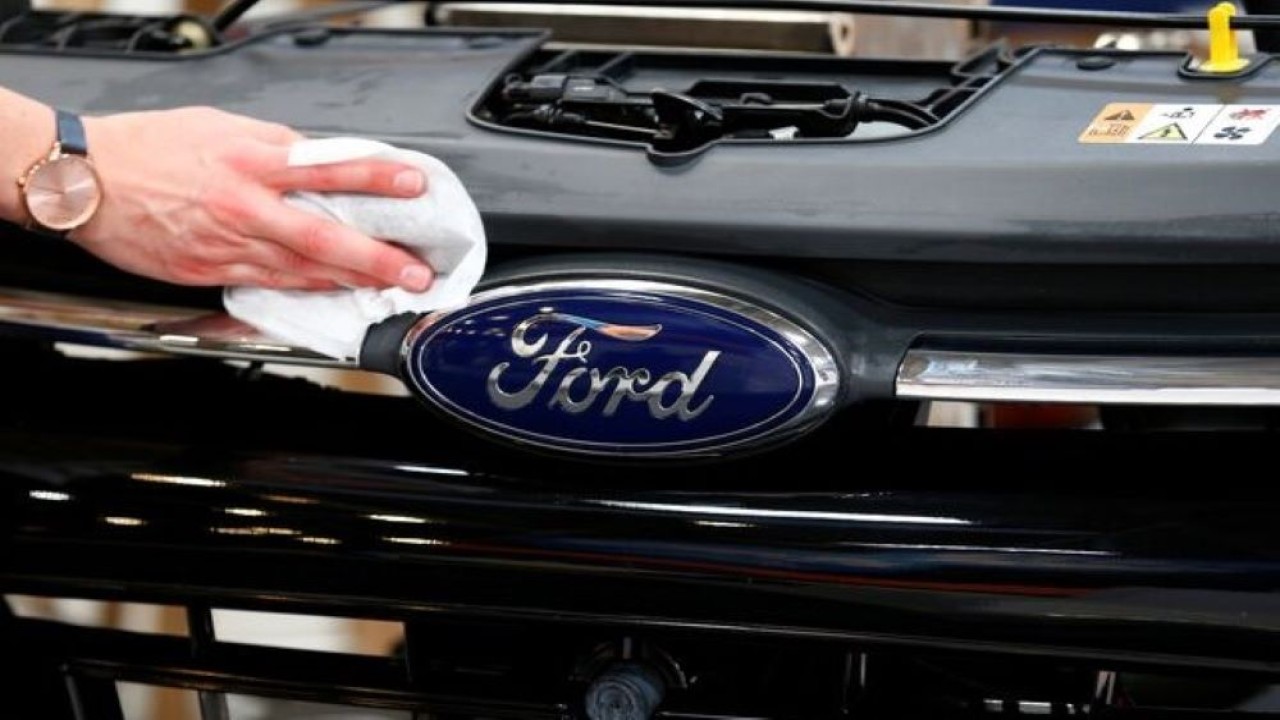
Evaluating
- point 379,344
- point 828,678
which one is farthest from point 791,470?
point 379,344

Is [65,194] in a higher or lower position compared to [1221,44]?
lower

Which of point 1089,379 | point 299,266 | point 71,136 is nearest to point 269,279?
point 299,266

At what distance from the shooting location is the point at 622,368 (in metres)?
0.87

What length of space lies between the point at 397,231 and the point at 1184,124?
0.39 metres

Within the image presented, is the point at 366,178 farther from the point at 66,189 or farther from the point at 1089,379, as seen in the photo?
the point at 1089,379

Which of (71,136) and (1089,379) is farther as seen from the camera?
(71,136)

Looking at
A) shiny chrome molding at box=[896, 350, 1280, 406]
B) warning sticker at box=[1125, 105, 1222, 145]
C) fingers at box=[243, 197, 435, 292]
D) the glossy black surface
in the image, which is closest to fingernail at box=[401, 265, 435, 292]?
fingers at box=[243, 197, 435, 292]

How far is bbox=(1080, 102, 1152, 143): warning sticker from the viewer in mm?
868

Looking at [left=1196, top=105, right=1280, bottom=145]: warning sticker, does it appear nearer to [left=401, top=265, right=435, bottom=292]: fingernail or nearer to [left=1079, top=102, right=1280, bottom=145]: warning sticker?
[left=1079, top=102, right=1280, bottom=145]: warning sticker

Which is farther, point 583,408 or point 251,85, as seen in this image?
point 251,85

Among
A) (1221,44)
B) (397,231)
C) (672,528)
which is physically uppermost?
(1221,44)

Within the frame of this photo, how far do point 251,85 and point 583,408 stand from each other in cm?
31

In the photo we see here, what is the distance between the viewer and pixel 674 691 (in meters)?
0.95

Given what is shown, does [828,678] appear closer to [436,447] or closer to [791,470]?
[791,470]
